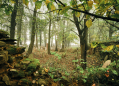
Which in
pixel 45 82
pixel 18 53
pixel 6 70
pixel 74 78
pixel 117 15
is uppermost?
pixel 117 15

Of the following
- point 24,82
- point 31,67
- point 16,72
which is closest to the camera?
point 24,82

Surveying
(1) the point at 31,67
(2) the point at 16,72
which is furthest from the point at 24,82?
Result: (1) the point at 31,67

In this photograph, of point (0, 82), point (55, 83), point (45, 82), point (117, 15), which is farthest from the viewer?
point (55, 83)

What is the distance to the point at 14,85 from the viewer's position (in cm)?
229

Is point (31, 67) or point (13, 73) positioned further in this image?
point (31, 67)

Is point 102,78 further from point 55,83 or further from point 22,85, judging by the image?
point 22,85

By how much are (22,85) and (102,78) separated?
408cm

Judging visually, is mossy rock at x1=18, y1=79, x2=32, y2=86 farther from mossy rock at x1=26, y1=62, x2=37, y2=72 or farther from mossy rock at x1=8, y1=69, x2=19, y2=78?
mossy rock at x1=26, y1=62, x2=37, y2=72

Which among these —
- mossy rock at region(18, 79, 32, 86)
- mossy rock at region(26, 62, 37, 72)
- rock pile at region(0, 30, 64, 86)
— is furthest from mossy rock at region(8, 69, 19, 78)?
mossy rock at region(26, 62, 37, 72)

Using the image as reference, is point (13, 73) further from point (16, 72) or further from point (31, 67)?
point (31, 67)

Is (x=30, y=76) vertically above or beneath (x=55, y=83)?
above

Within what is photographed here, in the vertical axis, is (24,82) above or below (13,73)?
below

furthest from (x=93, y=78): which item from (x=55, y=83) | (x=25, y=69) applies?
(x=25, y=69)

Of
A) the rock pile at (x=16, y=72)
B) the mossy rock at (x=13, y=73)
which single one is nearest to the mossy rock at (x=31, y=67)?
the rock pile at (x=16, y=72)
